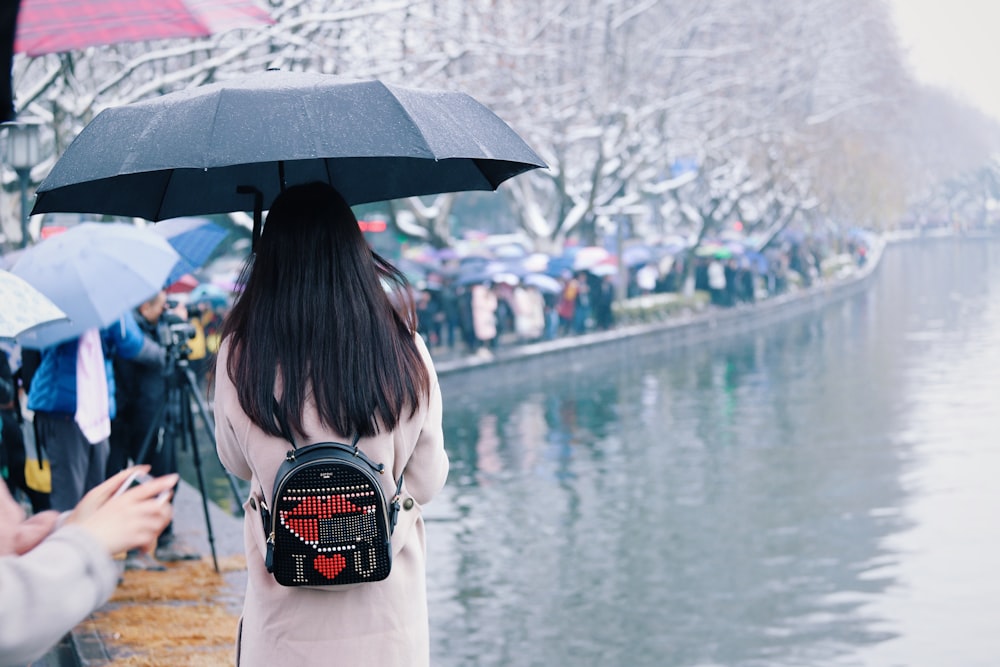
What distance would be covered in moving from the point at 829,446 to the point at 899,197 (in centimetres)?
4929

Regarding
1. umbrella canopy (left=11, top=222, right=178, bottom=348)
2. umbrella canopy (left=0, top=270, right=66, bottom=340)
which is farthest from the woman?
umbrella canopy (left=11, top=222, right=178, bottom=348)

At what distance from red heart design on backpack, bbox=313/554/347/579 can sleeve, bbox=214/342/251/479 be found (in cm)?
27

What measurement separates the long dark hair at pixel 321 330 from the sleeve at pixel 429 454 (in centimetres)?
4

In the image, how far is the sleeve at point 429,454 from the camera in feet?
9.29

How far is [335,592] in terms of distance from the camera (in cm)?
274

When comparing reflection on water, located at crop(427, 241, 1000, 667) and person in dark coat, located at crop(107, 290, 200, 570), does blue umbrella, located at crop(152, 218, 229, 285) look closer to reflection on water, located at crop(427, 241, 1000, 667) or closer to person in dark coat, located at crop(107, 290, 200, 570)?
person in dark coat, located at crop(107, 290, 200, 570)

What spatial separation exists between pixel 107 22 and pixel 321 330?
341 centimetres

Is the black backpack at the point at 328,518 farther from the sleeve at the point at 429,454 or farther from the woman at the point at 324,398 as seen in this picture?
the sleeve at the point at 429,454

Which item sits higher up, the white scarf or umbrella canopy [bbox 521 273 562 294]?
the white scarf

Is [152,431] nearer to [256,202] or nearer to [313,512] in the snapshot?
[256,202]

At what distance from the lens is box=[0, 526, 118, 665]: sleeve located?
1652 millimetres

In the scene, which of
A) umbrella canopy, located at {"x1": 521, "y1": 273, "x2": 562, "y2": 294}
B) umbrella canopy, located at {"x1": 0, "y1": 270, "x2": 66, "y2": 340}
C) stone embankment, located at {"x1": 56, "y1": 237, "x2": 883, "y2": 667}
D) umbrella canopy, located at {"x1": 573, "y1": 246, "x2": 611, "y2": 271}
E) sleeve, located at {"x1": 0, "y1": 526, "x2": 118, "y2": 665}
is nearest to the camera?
sleeve, located at {"x1": 0, "y1": 526, "x2": 118, "y2": 665}

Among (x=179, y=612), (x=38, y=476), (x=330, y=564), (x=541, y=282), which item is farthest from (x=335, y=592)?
(x=541, y=282)

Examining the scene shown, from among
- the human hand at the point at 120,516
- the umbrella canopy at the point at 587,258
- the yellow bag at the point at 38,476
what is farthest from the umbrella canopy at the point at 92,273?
the umbrella canopy at the point at 587,258
